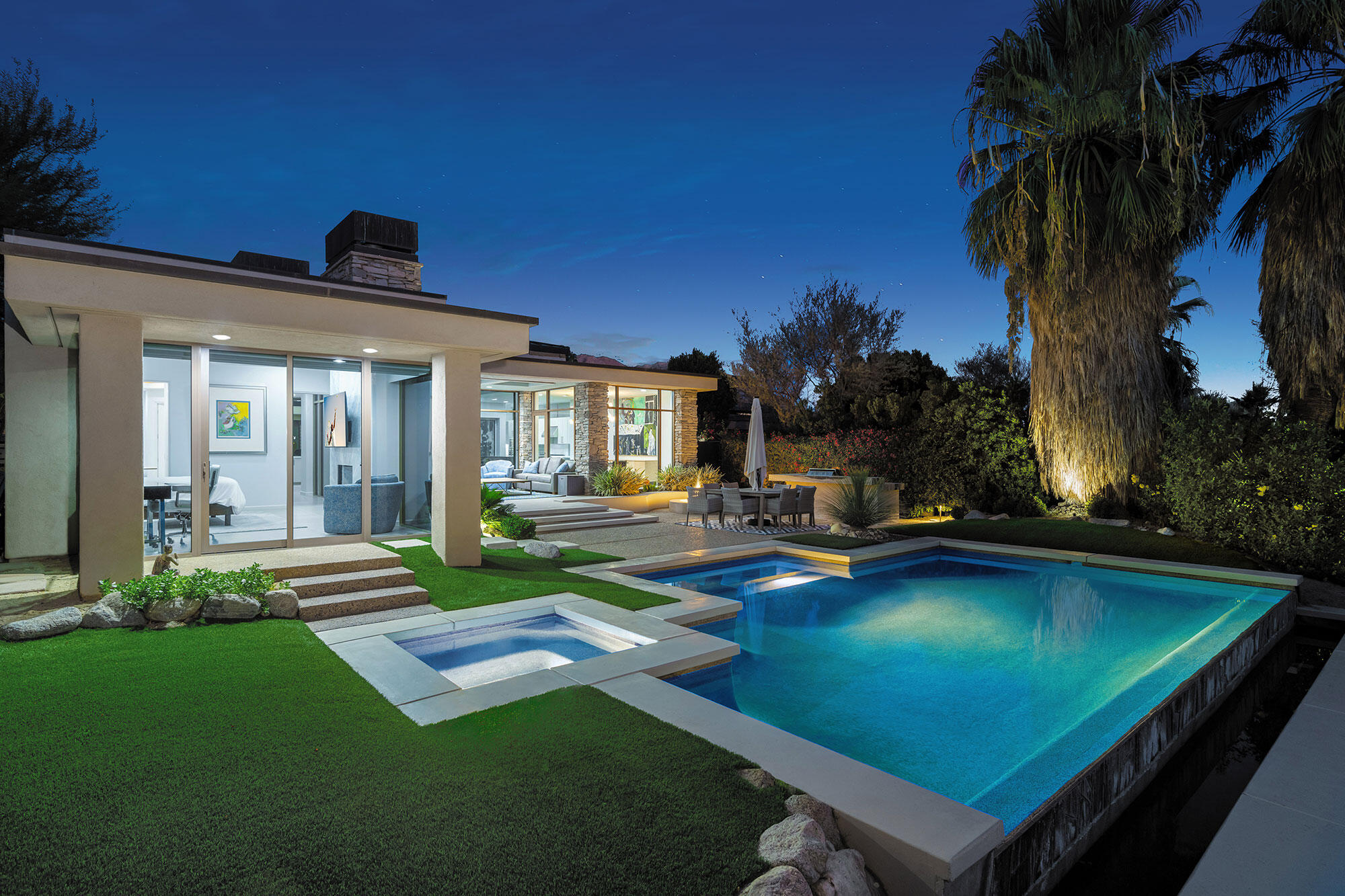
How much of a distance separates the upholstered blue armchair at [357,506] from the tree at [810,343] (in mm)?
13633

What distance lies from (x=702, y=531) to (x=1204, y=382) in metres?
10.1

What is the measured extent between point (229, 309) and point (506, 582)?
153 inches

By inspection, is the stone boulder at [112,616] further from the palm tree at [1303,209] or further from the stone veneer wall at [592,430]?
the palm tree at [1303,209]

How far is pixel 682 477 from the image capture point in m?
16.6

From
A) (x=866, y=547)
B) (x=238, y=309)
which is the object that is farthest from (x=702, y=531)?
(x=238, y=309)

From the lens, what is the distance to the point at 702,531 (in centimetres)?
1170

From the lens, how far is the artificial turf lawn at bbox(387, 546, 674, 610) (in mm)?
6297

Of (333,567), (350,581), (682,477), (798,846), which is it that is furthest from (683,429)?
(798,846)

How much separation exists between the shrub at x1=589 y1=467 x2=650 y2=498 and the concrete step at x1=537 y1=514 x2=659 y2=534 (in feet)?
5.14

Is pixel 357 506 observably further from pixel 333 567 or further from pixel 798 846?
pixel 798 846

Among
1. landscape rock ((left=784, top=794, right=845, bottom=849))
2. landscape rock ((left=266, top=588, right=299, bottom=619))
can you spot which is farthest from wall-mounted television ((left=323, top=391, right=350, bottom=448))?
landscape rock ((left=784, top=794, right=845, bottom=849))

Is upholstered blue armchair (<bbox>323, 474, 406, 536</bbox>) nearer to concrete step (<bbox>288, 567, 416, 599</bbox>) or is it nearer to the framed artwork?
the framed artwork

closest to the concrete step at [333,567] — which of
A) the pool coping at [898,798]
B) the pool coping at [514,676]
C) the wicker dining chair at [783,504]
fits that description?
the pool coping at [514,676]

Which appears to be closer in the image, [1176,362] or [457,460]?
[457,460]
